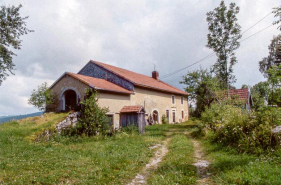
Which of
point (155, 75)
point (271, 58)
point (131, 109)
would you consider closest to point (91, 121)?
point (131, 109)

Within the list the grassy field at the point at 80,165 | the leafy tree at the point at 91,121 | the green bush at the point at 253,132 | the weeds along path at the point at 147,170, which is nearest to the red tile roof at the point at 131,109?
the leafy tree at the point at 91,121

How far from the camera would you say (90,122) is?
492 inches

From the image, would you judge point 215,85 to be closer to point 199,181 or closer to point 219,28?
point 219,28

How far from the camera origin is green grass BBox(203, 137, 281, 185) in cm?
439

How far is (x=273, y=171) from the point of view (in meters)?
4.67

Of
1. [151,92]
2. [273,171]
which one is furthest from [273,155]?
[151,92]

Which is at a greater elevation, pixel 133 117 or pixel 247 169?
pixel 133 117

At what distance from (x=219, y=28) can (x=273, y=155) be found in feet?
59.0

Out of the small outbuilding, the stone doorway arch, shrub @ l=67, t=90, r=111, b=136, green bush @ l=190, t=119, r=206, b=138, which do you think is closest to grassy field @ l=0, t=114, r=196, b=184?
shrub @ l=67, t=90, r=111, b=136

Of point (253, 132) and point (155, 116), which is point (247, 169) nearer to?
point (253, 132)

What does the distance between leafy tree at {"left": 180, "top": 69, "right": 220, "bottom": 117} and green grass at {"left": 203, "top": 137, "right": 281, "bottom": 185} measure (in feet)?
44.6

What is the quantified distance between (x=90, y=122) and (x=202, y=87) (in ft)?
42.2

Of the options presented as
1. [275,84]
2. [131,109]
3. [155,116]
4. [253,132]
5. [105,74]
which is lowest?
[155,116]

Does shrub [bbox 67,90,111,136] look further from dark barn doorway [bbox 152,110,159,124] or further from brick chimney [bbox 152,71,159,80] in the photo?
brick chimney [bbox 152,71,159,80]
